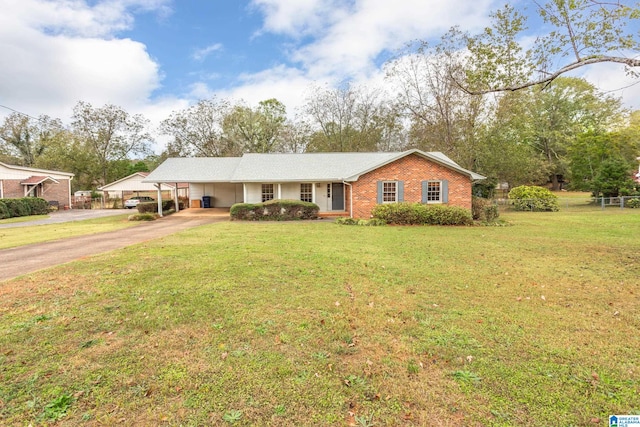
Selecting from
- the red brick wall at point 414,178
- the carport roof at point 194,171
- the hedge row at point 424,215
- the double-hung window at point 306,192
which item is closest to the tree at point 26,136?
the carport roof at point 194,171

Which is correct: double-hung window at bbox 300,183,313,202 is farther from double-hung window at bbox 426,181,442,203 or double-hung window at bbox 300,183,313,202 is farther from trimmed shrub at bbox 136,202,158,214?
trimmed shrub at bbox 136,202,158,214

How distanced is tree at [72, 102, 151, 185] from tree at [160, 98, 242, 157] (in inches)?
244

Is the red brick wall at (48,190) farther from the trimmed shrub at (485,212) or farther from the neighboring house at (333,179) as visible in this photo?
the trimmed shrub at (485,212)

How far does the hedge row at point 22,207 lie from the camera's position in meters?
20.9

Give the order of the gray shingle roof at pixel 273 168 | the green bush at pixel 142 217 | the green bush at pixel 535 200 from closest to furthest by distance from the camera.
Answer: the green bush at pixel 142 217
the gray shingle roof at pixel 273 168
the green bush at pixel 535 200

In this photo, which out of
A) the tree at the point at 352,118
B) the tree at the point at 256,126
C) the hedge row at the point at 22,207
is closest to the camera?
the hedge row at the point at 22,207

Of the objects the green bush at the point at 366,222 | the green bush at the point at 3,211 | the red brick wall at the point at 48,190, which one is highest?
the red brick wall at the point at 48,190

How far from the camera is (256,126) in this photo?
40.0 metres

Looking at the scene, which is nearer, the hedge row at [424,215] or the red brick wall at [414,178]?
the hedge row at [424,215]

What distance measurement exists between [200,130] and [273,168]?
917 inches

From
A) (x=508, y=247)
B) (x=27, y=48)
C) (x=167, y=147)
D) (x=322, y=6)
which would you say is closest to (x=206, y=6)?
(x=322, y=6)

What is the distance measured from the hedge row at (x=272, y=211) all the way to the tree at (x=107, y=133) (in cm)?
3405

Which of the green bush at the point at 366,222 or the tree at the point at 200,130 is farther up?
the tree at the point at 200,130

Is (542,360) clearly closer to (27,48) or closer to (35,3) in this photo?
(35,3)
